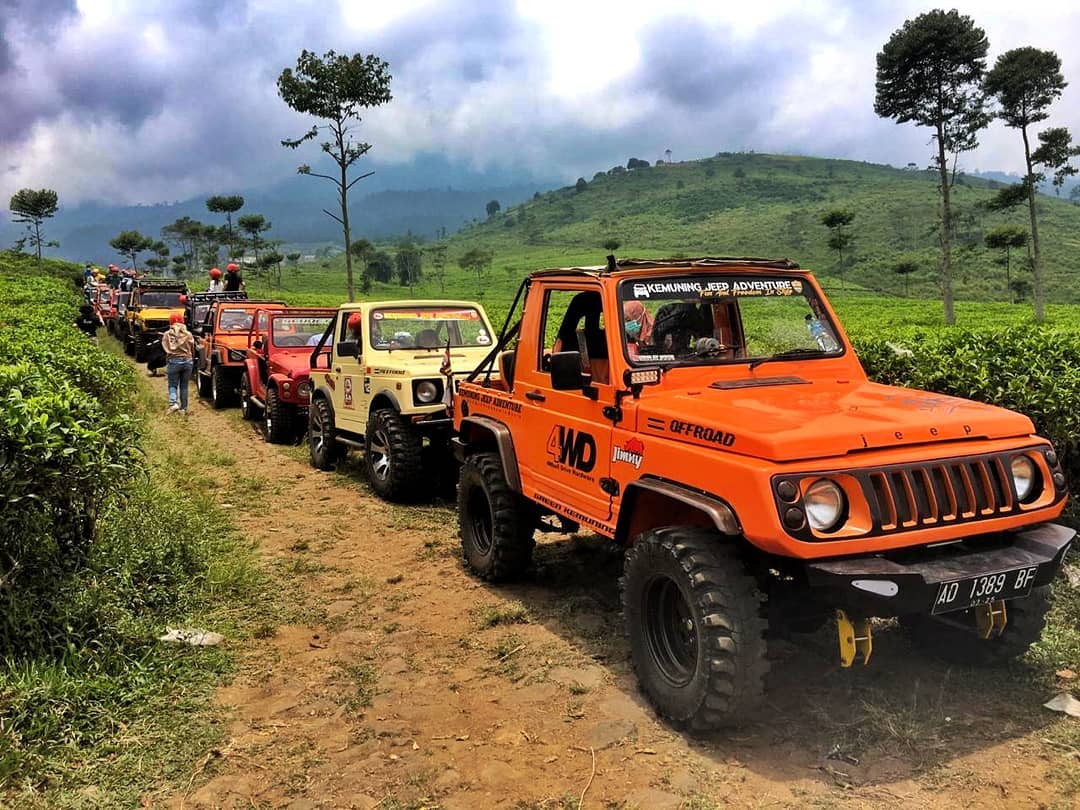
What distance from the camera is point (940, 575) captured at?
10.5 feet

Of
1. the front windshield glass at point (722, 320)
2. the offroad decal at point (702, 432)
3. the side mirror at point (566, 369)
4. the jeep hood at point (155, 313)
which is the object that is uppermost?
the jeep hood at point (155, 313)

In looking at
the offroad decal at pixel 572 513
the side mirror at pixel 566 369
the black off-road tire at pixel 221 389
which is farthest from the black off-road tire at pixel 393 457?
the black off-road tire at pixel 221 389

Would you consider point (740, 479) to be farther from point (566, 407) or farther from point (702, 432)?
point (566, 407)

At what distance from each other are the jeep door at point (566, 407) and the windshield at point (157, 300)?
65.0 feet

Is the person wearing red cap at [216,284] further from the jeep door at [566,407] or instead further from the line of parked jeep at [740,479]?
the jeep door at [566,407]

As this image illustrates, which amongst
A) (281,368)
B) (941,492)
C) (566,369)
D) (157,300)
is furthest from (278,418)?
(157,300)

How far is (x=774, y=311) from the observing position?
4930mm

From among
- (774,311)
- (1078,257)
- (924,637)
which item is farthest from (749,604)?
(1078,257)

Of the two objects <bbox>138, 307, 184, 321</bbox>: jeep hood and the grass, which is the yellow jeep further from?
<bbox>138, 307, 184, 321</bbox>: jeep hood

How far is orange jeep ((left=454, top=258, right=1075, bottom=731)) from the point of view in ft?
10.6

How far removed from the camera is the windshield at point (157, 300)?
22.1m

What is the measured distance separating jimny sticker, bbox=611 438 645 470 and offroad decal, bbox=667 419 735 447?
23 cm

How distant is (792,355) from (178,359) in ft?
36.3

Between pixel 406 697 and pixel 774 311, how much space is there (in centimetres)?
309
